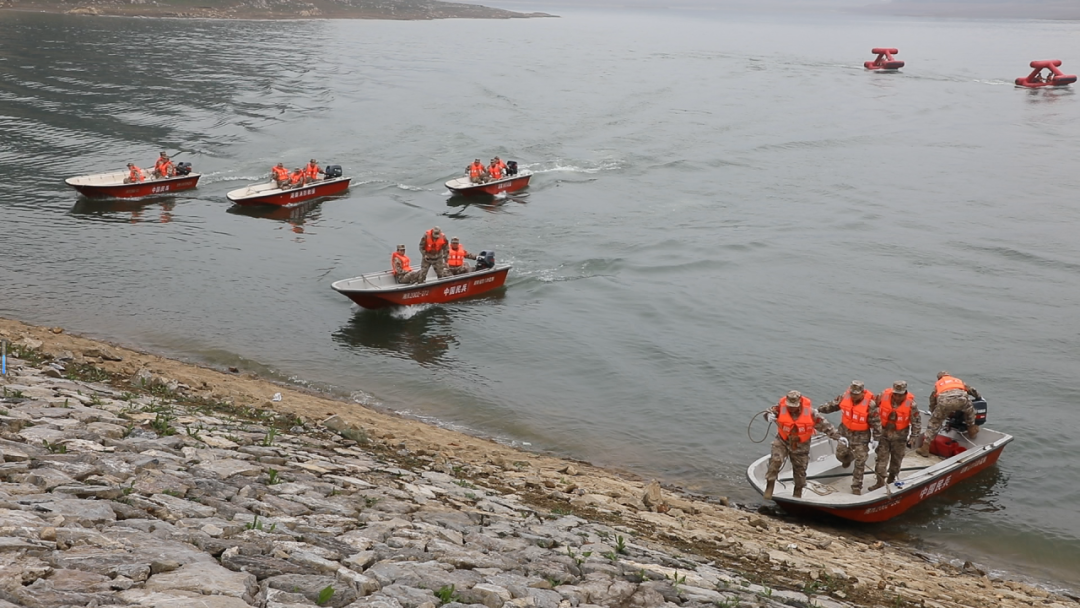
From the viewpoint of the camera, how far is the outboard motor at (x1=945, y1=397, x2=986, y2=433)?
1997cm

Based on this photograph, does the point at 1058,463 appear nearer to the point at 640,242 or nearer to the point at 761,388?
the point at 761,388

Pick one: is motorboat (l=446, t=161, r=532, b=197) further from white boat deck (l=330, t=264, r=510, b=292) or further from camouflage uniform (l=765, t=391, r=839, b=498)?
camouflage uniform (l=765, t=391, r=839, b=498)

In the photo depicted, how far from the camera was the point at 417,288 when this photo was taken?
94.0 feet

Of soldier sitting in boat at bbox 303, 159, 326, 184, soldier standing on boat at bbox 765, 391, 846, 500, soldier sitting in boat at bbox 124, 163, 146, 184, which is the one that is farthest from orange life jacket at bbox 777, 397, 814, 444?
soldier sitting in boat at bbox 124, 163, 146, 184

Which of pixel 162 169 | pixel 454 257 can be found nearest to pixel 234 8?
pixel 162 169

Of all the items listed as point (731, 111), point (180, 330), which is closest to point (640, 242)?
point (180, 330)

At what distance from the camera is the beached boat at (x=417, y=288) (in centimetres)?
2800

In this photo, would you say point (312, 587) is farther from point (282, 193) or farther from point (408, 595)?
point (282, 193)

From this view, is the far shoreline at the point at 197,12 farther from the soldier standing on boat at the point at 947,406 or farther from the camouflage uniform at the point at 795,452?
the soldier standing on boat at the point at 947,406

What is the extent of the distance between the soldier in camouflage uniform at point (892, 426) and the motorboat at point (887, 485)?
32 cm

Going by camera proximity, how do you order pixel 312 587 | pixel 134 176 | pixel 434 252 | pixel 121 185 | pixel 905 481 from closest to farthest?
pixel 312 587, pixel 905 481, pixel 434 252, pixel 121 185, pixel 134 176

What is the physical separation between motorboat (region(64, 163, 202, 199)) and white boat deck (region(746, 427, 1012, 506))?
105 feet

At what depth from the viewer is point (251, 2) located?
14412 centimetres

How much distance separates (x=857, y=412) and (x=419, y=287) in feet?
48.6
